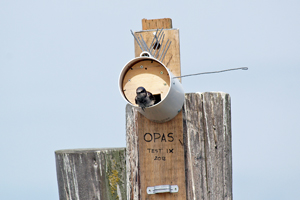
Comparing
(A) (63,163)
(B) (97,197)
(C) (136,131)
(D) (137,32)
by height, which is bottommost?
(B) (97,197)

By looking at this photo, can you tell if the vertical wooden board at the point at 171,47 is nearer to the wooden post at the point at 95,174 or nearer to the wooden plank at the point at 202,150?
the wooden plank at the point at 202,150

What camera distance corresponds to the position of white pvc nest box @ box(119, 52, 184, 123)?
334cm

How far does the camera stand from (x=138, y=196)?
3539mm

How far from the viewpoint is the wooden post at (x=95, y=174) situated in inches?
155

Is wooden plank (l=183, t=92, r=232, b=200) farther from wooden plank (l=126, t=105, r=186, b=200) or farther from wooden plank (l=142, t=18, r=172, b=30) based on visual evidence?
wooden plank (l=142, t=18, r=172, b=30)

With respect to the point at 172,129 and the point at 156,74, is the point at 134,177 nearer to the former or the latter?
the point at 172,129

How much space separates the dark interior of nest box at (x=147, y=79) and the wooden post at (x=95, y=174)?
75 cm

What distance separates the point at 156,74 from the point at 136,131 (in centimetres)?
49

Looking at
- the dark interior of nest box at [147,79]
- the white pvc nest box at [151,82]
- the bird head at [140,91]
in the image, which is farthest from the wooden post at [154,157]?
the bird head at [140,91]

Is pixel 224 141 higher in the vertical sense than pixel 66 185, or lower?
higher

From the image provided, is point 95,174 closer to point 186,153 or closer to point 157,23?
point 186,153

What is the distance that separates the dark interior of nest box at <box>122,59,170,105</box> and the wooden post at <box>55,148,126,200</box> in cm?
75

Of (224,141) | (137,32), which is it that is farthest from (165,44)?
(224,141)

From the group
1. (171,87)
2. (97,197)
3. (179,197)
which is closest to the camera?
(171,87)
